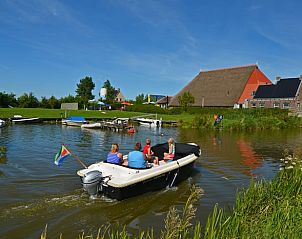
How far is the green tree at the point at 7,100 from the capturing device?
185 feet

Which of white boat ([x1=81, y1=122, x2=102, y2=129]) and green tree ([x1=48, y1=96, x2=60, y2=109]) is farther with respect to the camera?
green tree ([x1=48, y1=96, x2=60, y2=109])

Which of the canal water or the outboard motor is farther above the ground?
the outboard motor

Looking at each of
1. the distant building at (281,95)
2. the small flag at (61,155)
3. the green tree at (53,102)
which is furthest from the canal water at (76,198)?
the green tree at (53,102)

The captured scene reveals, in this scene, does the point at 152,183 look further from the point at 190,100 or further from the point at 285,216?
the point at 190,100

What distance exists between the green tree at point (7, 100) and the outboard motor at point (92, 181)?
54.5 metres

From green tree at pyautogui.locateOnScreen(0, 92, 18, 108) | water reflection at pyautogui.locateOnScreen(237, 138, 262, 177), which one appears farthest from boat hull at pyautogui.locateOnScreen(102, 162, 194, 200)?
green tree at pyautogui.locateOnScreen(0, 92, 18, 108)

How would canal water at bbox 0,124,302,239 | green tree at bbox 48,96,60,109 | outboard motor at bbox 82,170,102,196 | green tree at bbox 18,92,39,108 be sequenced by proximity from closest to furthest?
canal water at bbox 0,124,302,239
outboard motor at bbox 82,170,102,196
green tree at bbox 18,92,39,108
green tree at bbox 48,96,60,109

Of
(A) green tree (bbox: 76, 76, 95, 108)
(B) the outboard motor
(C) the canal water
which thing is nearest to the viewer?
(C) the canal water

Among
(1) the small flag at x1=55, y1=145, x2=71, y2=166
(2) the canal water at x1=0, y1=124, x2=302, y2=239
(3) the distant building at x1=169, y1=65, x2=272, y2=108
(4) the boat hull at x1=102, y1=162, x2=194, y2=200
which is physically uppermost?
(3) the distant building at x1=169, y1=65, x2=272, y2=108

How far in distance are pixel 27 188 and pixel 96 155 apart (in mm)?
6504

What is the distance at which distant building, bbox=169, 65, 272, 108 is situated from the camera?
186 ft

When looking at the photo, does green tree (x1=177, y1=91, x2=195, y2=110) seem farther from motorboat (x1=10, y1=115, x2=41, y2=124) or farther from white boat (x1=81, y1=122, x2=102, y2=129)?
motorboat (x1=10, y1=115, x2=41, y2=124)

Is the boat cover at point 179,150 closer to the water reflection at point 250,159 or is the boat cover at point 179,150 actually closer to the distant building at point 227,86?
the water reflection at point 250,159

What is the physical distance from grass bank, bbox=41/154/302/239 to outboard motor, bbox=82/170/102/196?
2.37 metres
